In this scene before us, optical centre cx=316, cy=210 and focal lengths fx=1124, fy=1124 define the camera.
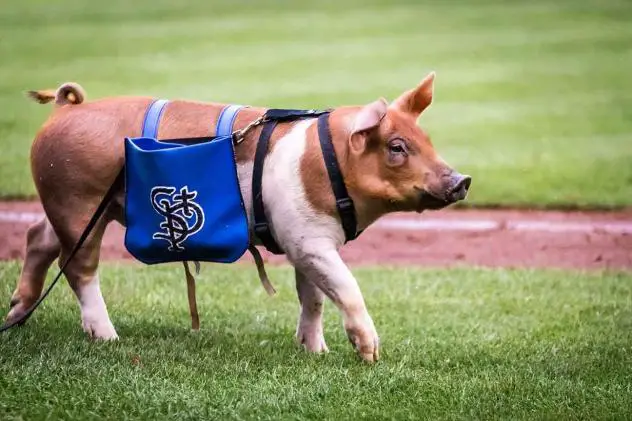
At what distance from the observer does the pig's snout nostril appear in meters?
5.07

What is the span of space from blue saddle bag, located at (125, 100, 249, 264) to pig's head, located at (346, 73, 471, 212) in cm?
60

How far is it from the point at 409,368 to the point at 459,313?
5.86ft

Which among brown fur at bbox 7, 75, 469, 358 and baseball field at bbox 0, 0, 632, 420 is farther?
brown fur at bbox 7, 75, 469, 358

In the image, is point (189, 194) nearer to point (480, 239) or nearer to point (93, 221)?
point (93, 221)

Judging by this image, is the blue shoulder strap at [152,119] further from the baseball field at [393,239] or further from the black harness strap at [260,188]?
the baseball field at [393,239]

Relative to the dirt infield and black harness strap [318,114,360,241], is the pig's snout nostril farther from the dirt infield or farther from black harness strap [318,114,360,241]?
the dirt infield

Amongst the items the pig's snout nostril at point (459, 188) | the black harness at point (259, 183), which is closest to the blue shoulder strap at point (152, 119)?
the black harness at point (259, 183)

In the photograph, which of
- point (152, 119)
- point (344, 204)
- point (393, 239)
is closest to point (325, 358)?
point (344, 204)

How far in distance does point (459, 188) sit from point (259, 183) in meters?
0.97

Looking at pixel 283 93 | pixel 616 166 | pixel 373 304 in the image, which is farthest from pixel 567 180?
pixel 373 304

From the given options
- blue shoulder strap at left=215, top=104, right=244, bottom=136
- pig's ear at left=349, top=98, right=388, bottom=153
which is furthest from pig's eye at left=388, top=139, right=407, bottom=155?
blue shoulder strap at left=215, top=104, right=244, bottom=136

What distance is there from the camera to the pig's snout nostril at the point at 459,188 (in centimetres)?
507

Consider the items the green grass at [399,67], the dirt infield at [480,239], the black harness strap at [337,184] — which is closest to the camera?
the black harness strap at [337,184]

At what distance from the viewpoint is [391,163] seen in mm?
5227
